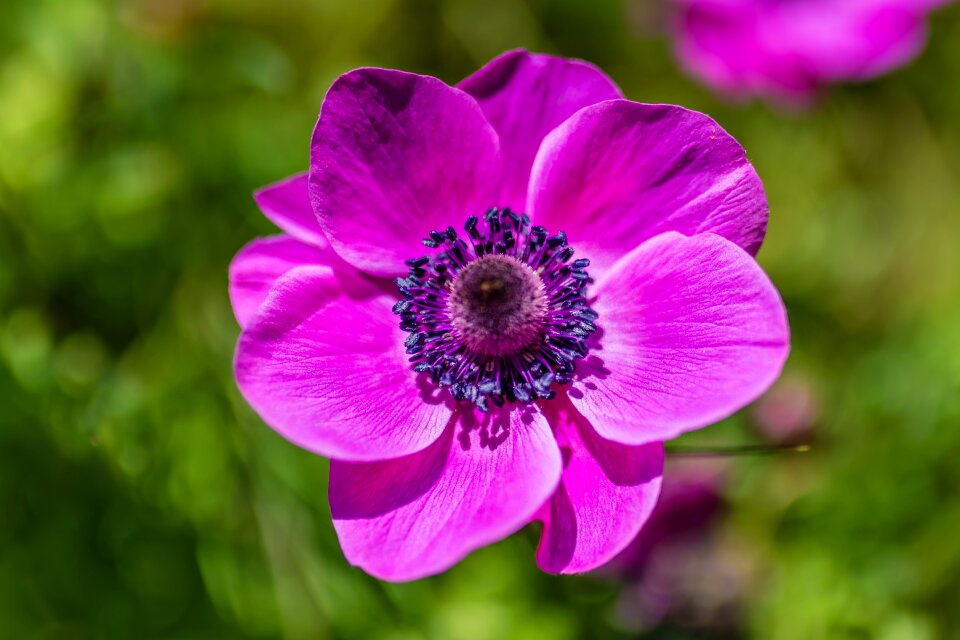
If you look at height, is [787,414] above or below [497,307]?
below

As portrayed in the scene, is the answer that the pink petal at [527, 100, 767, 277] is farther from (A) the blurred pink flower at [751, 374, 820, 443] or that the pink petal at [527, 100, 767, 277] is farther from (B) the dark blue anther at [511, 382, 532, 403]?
(A) the blurred pink flower at [751, 374, 820, 443]

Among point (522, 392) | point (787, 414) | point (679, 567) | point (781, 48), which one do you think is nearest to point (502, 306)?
point (522, 392)

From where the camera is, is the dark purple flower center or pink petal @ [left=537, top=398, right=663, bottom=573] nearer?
pink petal @ [left=537, top=398, right=663, bottom=573]

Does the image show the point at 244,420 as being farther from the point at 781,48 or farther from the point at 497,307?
the point at 781,48

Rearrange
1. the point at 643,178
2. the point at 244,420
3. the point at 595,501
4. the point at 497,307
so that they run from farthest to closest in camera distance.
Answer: the point at 244,420 → the point at 497,307 → the point at 643,178 → the point at 595,501

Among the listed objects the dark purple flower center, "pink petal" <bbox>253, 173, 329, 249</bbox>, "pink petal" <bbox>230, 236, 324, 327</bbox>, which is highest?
"pink petal" <bbox>253, 173, 329, 249</bbox>

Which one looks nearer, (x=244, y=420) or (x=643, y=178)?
(x=643, y=178)

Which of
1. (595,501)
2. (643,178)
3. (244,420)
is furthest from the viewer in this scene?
(244,420)

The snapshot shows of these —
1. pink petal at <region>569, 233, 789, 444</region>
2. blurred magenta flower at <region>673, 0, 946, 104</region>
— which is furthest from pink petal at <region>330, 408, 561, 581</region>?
blurred magenta flower at <region>673, 0, 946, 104</region>
